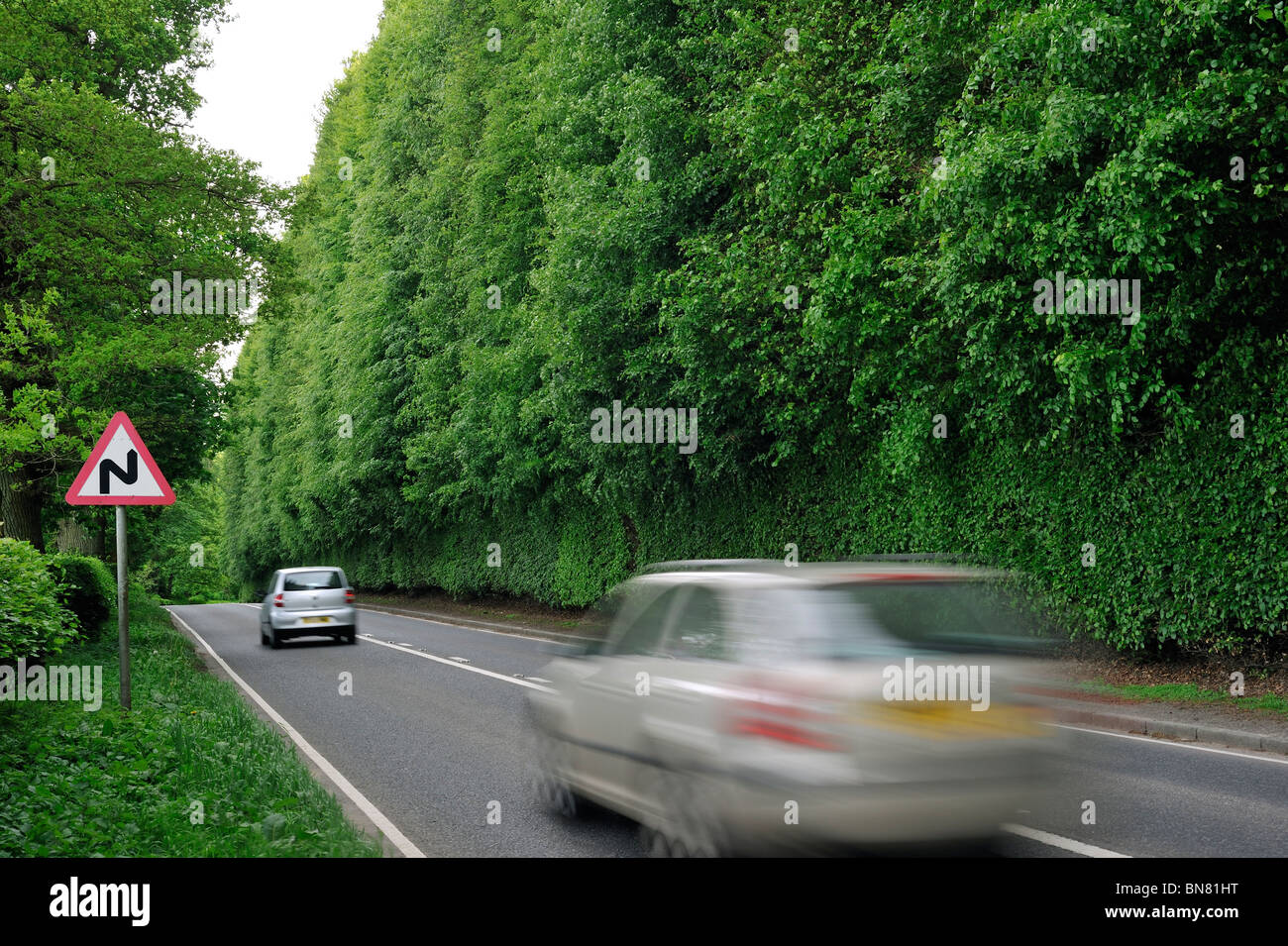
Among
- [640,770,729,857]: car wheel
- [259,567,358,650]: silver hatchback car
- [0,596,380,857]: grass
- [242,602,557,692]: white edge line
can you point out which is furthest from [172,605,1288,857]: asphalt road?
[259,567,358,650]: silver hatchback car

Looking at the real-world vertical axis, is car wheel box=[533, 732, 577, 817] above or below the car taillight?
below


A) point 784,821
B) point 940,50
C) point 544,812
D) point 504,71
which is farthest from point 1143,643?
point 504,71

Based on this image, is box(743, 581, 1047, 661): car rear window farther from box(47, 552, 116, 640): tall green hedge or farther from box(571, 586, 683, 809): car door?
box(47, 552, 116, 640): tall green hedge

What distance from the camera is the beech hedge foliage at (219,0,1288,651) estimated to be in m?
10.0

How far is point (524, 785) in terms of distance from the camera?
8.16 metres

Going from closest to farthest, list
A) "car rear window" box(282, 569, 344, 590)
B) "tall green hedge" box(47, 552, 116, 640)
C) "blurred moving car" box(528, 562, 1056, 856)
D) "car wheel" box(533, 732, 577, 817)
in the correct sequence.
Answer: "blurred moving car" box(528, 562, 1056, 856) < "car wheel" box(533, 732, 577, 817) < "tall green hedge" box(47, 552, 116, 640) < "car rear window" box(282, 569, 344, 590)

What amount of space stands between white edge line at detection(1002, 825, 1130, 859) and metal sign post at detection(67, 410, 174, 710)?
7845mm

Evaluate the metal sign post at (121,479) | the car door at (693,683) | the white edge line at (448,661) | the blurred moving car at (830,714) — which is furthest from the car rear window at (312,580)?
the car door at (693,683)

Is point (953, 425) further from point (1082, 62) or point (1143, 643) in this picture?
point (1082, 62)

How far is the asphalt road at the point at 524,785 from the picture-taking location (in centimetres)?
620

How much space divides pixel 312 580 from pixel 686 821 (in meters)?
18.9

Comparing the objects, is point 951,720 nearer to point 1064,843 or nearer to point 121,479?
point 1064,843

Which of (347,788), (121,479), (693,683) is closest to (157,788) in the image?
(347,788)
